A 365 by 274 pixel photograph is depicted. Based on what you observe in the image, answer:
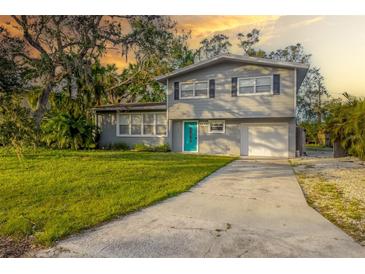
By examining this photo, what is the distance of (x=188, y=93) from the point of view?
15812mm

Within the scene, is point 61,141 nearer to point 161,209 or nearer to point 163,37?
point 163,37

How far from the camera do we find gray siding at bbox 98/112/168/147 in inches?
686

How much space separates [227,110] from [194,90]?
2248 mm

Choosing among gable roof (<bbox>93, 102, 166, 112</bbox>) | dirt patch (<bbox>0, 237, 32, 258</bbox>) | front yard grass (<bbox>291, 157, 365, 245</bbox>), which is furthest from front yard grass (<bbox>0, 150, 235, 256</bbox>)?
gable roof (<bbox>93, 102, 166, 112</bbox>)

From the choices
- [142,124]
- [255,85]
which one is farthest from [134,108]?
[255,85]

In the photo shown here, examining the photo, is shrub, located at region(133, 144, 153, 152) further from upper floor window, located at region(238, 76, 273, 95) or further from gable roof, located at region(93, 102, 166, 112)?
upper floor window, located at region(238, 76, 273, 95)

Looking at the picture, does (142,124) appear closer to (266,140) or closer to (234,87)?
(234,87)

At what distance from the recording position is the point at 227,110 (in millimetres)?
14812

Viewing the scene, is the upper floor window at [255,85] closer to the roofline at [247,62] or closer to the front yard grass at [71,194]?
the roofline at [247,62]

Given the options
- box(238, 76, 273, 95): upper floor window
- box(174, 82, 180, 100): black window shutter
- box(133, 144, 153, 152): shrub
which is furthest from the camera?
box(133, 144, 153, 152): shrub

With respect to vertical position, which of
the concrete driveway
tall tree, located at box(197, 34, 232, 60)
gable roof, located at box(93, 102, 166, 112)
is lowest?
the concrete driveway

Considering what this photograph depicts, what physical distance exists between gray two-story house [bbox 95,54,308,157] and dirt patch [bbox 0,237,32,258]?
12362 mm
